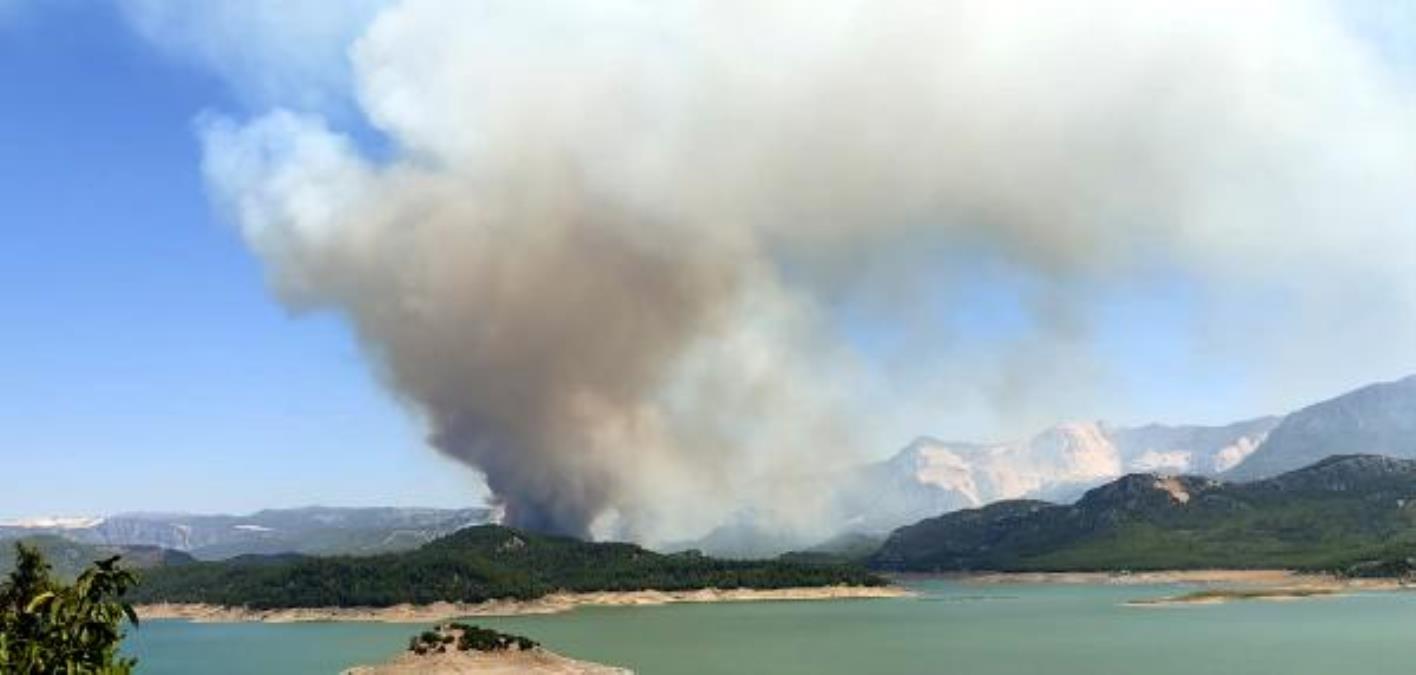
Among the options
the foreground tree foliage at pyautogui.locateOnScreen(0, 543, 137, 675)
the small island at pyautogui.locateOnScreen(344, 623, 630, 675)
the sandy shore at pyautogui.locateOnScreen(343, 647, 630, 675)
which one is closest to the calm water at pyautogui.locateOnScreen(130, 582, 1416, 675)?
the sandy shore at pyautogui.locateOnScreen(343, 647, 630, 675)

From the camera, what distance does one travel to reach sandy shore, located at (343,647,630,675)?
103250 millimetres

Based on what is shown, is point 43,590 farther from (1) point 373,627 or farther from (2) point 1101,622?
(1) point 373,627

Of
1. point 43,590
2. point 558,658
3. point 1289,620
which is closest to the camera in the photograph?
point 43,590

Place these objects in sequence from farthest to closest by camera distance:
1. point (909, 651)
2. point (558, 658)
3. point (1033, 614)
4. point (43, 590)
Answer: point (1033, 614) < point (909, 651) < point (558, 658) < point (43, 590)

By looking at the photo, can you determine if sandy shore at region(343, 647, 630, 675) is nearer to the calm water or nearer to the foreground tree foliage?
the calm water

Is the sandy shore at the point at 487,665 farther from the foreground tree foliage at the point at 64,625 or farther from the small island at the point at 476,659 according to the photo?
the foreground tree foliage at the point at 64,625

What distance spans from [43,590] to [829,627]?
127 m

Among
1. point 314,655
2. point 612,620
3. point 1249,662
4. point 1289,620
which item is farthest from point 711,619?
point 1249,662

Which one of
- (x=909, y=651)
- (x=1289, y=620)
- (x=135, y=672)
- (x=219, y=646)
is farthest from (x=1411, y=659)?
(x=219, y=646)

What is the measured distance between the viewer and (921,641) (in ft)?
424

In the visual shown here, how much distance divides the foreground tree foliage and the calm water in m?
71.8

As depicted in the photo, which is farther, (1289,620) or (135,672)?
(1289,620)

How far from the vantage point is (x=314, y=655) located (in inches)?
5197

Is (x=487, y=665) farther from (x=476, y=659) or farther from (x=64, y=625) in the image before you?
(x=64, y=625)
